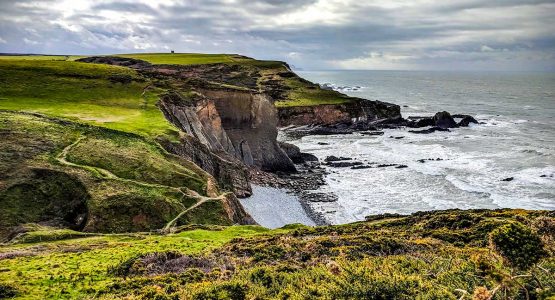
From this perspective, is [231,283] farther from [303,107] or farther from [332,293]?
[303,107]

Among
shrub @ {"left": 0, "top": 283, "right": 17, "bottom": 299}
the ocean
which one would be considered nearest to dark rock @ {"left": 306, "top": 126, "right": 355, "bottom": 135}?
the ocean

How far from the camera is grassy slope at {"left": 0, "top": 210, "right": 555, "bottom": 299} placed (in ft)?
41.9

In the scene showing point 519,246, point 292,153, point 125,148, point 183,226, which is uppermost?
point 519,246

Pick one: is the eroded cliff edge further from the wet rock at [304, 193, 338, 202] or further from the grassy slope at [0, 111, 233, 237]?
the wet rock at [304, 193, 338, 202]

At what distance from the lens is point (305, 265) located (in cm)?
1748

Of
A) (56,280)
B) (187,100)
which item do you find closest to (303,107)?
(187,100)

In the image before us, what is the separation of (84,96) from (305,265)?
51.9 m

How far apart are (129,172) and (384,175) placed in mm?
37139

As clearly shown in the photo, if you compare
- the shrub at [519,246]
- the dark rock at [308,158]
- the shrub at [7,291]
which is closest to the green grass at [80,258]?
the shrub at [7,291]

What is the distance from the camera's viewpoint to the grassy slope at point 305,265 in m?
12.8

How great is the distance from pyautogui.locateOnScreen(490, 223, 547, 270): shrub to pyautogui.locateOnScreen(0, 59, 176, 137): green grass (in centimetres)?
3380

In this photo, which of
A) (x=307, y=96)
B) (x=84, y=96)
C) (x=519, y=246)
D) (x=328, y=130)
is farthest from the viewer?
(x=307, y=96)

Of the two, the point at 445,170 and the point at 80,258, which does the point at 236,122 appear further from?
the point at 80,258

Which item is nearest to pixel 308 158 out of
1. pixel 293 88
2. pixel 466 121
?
pixel 466 121
